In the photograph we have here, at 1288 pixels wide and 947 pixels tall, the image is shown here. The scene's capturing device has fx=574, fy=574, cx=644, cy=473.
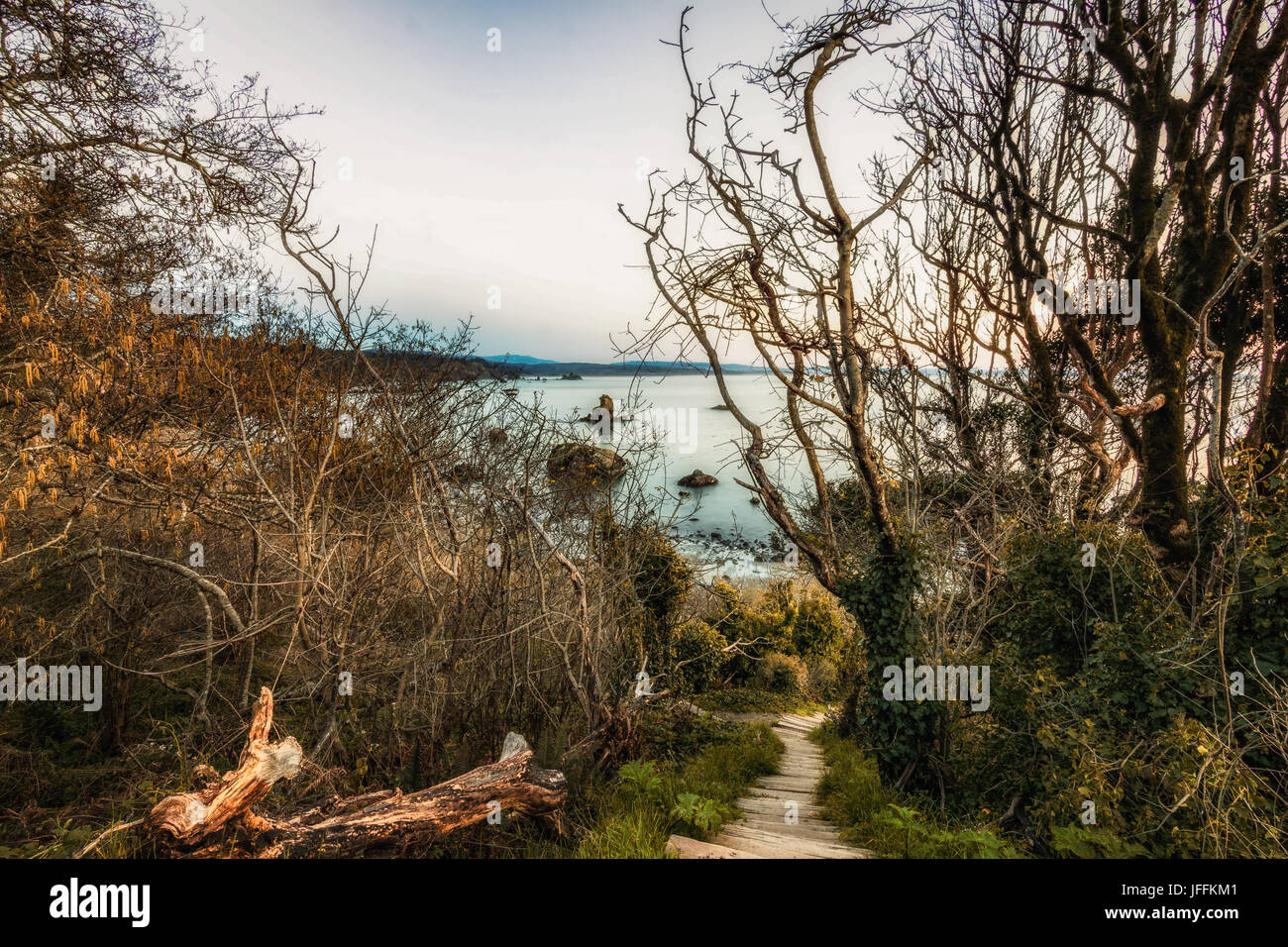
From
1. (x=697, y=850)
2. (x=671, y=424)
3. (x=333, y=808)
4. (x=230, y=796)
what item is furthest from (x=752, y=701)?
(x=230, y=796)

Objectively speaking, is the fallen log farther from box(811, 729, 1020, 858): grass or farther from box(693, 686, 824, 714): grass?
box(693, 686, 824, 714): grass

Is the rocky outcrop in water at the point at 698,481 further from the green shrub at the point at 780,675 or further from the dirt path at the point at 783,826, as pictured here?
the dirt path at the point at 783,826

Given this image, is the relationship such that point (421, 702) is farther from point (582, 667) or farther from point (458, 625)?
point (582, 667)

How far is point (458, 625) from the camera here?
5090mm

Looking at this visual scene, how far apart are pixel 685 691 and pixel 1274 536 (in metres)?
7.94

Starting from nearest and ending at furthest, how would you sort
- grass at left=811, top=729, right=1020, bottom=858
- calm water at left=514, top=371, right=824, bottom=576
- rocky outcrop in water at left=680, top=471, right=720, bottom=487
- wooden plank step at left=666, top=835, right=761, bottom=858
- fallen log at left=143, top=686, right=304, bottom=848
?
1. fallen log at left=143, top=686, right=304, bottom=848
2. wooden plank step at left=666, top=835, right=761, bottom=858
3. grass at left=811, top=729, right=1020, bottom=858
4. calm water at left=514, top=371, right=824, bottom=576
5. rocky outcrop in water at left=680, top=471, right=720, bottom=487

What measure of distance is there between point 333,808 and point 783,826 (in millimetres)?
3170

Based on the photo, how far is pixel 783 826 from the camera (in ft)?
14.5

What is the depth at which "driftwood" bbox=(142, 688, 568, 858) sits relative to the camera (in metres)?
2.57

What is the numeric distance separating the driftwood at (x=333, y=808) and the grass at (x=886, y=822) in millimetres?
A: 2246

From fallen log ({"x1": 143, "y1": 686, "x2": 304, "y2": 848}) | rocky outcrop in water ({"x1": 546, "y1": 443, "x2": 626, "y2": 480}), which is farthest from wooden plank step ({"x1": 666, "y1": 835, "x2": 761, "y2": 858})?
rocky outcrop in water ({"x1": 546, "y1": 443, "x2": 626, "y2": 480})

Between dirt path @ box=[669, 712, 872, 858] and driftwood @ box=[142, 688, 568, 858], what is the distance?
98cm

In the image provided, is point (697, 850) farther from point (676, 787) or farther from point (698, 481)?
point (698, 481)
